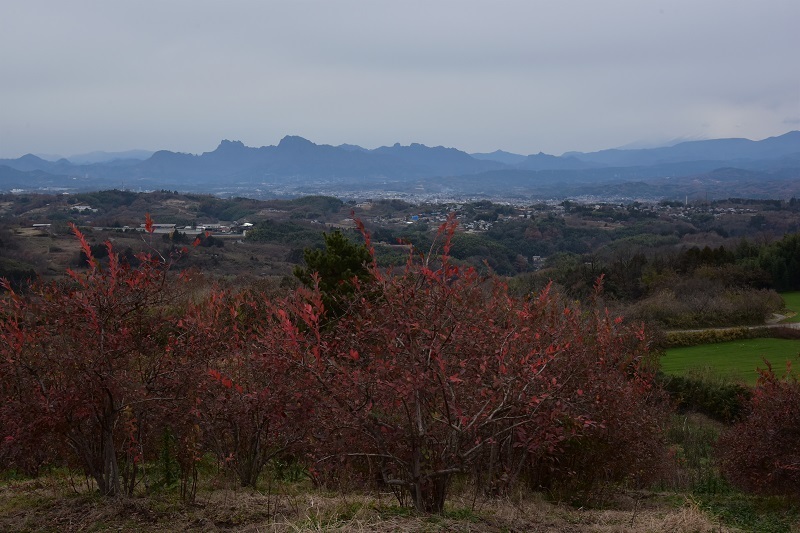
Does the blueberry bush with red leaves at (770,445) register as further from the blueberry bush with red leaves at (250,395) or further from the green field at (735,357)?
the green field at (735,357)

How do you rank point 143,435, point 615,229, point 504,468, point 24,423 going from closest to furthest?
point 24,423, point 143,435, point 504,468, point 615,229

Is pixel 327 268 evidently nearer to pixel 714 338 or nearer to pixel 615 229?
pixel 714 338

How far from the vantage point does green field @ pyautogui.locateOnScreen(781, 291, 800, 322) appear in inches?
1099

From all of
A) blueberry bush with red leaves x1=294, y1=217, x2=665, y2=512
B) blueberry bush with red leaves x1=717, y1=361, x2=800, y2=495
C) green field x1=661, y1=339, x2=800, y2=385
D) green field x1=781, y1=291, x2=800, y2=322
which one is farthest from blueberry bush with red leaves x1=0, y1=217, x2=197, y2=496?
green field x1=781, y1=291, x2=800, y2=322

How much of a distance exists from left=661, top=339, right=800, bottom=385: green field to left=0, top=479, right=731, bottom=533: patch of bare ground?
48.6 ft

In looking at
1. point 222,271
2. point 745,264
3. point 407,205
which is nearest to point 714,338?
point 745,264

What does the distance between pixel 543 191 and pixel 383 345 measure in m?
180

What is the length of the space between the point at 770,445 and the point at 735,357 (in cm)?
1776

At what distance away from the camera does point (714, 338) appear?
2503 centimetres

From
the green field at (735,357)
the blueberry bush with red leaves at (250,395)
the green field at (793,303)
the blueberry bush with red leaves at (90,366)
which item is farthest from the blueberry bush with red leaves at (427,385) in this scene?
the green field at (793,303)

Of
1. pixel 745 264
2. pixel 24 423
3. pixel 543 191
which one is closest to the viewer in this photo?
pixel 24 423

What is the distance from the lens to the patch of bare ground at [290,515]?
3998 millimetres

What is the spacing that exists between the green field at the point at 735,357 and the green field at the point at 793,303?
3.84 meters

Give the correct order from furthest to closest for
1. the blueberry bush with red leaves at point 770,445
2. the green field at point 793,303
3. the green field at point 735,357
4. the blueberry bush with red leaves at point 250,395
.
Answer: the green field at point 793,303
the green field at point 735,357
the blueberry bush with red leaves at point 770,445
the blueberry bush with red leaves at point 250,395
